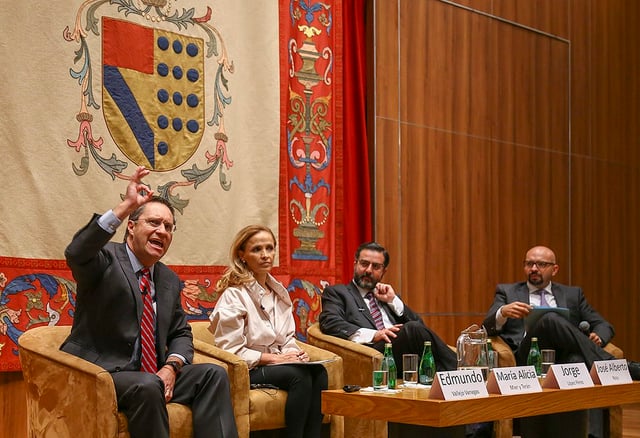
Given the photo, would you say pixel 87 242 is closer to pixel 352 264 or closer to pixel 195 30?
pixel 195 30

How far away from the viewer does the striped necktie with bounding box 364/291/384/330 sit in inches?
209

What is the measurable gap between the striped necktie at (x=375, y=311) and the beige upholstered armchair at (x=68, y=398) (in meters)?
1.78

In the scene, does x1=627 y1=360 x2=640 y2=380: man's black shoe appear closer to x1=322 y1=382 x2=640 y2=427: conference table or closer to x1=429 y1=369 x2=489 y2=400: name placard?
x1=322 y1=382 x2=640 y2=427: conference table

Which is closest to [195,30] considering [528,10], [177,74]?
[177,74]

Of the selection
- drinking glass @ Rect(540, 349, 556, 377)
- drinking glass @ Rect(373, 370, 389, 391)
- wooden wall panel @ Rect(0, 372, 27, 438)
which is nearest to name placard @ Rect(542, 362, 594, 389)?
drinking glass @ Rect(540, 349, 556, 377)

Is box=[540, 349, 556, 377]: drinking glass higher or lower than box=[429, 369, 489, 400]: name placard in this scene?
lower

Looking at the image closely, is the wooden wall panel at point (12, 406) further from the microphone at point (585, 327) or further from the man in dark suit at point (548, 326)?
the microphone at point (585, 327)

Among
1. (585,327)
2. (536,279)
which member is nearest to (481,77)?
(536,279)

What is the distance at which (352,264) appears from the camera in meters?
5.99

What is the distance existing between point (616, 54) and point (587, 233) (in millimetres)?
1744

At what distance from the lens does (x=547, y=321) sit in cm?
532

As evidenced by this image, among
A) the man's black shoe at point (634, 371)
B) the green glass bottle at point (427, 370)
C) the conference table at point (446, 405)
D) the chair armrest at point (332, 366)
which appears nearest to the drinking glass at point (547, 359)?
the conference table at point (446, 405)

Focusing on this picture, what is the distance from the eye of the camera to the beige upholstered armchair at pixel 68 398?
3434 mm

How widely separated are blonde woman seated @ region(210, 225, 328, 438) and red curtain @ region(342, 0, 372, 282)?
4.56 ft
